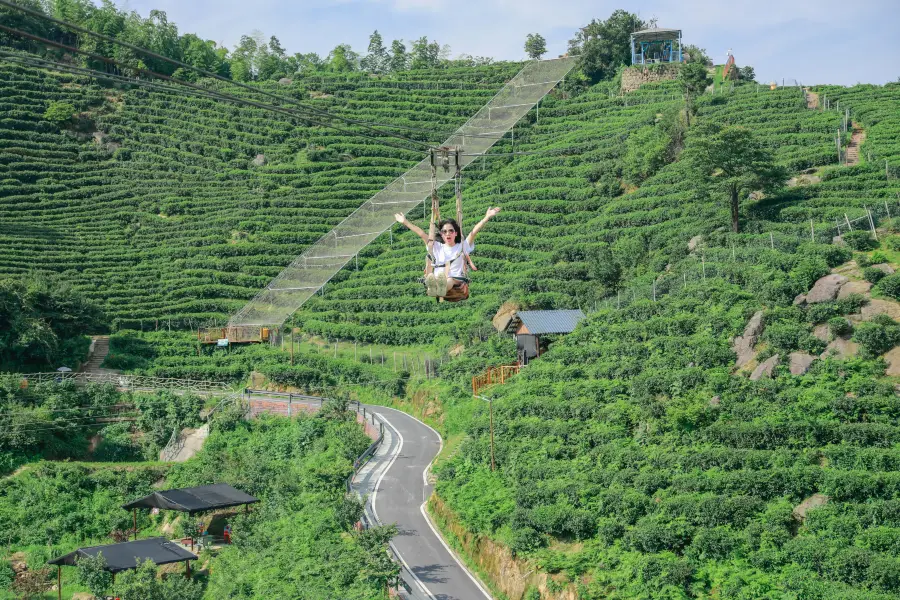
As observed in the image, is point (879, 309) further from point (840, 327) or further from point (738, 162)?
point (738, 162)

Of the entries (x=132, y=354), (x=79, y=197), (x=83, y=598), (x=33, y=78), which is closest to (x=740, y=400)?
(x=83, y=598)

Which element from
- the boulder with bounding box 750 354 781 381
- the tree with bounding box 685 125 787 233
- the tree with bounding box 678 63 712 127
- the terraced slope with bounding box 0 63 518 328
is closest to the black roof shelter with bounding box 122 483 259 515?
the boulder with bounding box 750 354 781 381

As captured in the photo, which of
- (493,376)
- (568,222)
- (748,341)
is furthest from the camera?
(568,222)

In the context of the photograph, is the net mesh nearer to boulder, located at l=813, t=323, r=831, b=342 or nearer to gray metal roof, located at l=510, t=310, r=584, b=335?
gray metal roof, located at l=510, t=310, r=584, b=335

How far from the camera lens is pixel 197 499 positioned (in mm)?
32344

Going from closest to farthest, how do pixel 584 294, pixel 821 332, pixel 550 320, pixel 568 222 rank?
1. pixel 821 332
2. pixel 550 320
3. pixel 584 294
4. pixel 568 222

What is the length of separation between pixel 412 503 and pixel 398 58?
247 feet

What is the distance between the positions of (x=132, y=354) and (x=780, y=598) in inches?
1508

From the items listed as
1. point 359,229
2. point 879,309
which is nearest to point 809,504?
point 879,309

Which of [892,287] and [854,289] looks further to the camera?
[854,289]

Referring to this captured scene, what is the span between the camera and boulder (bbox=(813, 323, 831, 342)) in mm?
28653

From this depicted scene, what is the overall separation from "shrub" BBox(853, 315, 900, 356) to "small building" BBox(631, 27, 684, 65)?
51267mm

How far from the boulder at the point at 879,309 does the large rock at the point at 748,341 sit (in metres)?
3.04

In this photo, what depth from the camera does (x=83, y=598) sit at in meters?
31.1
